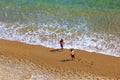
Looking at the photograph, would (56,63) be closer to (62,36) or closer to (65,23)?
(62,36)

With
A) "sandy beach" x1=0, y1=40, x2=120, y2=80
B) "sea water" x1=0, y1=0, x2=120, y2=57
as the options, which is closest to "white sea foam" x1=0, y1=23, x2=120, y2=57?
"sea water" x1=0, y1=0, x2=120, y2=57

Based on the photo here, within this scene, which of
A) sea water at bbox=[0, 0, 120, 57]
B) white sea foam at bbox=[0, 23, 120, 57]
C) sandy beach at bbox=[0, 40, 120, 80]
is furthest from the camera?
sea water at bbox=[0, 0, 120, 57]

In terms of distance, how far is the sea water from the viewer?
30594 millimetres

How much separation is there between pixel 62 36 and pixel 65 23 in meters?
2.32

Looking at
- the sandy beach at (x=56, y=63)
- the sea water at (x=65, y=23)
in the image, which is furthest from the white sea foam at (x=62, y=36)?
the sandy beach at (x=56, y=63)

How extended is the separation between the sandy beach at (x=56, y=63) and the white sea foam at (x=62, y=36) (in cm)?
102

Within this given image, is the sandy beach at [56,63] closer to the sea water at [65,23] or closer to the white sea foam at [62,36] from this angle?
the white sea foam at [62,36]

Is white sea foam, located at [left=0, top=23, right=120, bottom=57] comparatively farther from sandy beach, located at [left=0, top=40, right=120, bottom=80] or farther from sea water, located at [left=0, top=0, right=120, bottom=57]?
sandy beach, located at [left=0, top=40, right=120, bottom=80]

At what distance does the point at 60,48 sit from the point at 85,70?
3.97 m

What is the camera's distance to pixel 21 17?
35406mm

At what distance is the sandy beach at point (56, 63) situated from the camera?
85.1 ft

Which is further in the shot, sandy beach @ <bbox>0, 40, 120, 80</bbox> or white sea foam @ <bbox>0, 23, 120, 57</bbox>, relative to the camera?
white sea foam @ <bbox>0, 23, 120, 57</bbox>

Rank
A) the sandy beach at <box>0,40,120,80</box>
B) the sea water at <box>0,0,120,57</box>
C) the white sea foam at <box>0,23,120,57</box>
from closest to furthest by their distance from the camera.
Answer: the sandy beach at <box>0,40,120,80</box>
the white sea foam at <box>0,23,120,57</box>
the sea water at <box>0,0,120,57</box>

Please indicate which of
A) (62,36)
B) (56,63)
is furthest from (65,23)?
(56,63)
